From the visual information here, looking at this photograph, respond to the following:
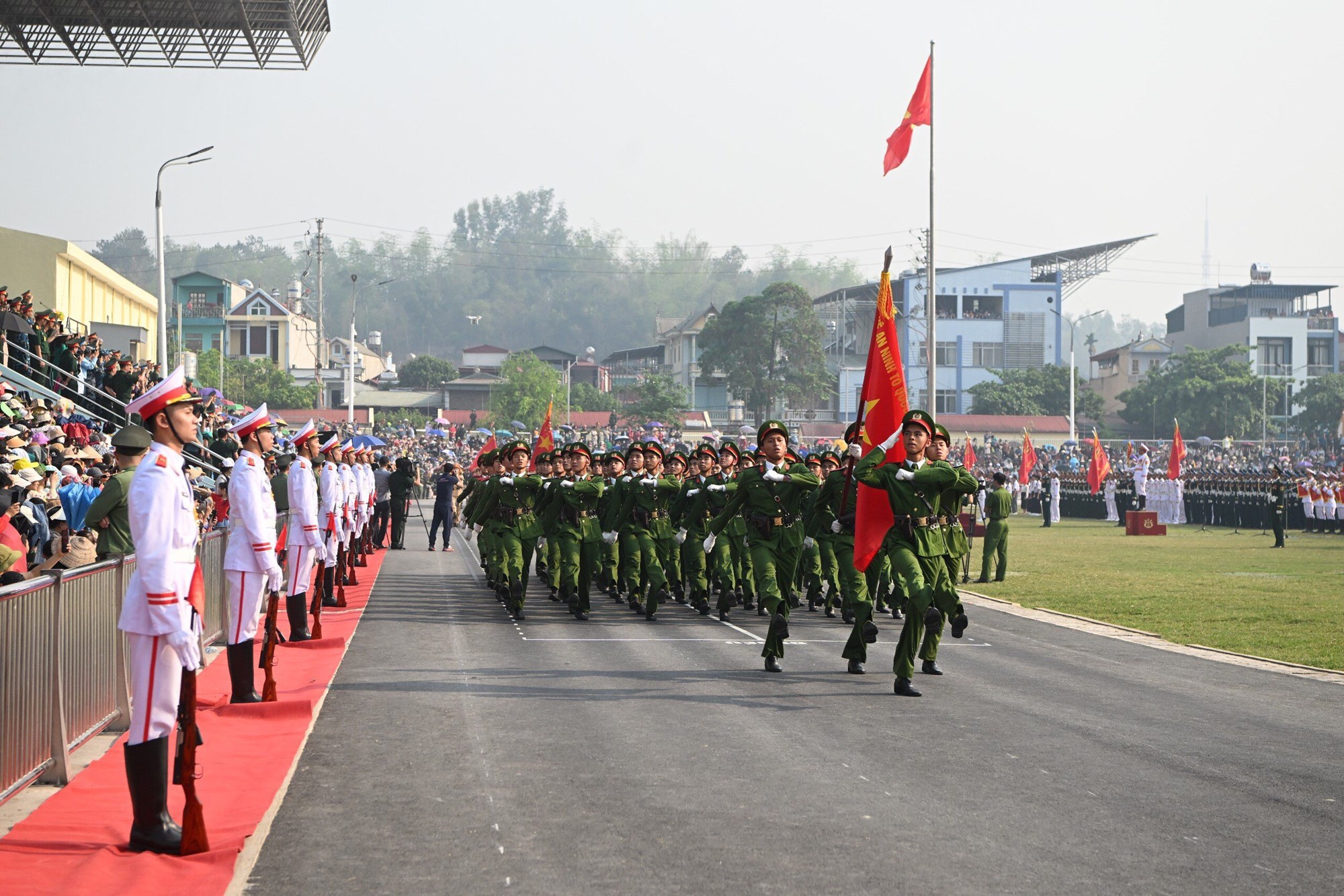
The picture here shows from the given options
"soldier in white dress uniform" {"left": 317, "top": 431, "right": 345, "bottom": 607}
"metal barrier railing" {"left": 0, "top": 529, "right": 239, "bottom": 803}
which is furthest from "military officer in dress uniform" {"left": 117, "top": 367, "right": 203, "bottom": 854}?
"soldier in white dress uniform" {"left": 317, "top": 431, "right": 345, "bottom": 607}

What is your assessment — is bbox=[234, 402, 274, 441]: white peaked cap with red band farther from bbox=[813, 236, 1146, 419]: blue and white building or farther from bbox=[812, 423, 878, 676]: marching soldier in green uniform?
bbox=[813, 236, 1146, 419]: blue and white building

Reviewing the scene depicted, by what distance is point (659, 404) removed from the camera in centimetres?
8931

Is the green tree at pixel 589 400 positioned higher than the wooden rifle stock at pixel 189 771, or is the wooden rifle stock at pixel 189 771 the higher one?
the green tree at pixel 589 400

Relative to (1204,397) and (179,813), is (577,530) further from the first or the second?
(1204,397)

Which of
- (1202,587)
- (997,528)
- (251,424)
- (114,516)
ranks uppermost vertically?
(251,424)

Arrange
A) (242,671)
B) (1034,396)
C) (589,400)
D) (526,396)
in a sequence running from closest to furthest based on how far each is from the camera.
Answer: (242,671) < (1034,396) < (526,396) < (589,400)

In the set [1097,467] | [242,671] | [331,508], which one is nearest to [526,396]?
[1097,467]

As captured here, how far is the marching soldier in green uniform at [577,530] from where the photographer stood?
1647 centimetres

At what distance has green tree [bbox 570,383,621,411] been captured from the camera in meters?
106

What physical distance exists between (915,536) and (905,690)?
48.2 inches

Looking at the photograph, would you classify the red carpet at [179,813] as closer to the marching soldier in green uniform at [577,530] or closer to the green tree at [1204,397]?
the marching soldier in green uniform at [577,530]

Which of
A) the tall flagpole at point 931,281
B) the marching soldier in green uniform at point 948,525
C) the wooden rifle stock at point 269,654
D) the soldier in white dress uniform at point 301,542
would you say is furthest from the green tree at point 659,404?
the wooden rifle stock at point 269,654

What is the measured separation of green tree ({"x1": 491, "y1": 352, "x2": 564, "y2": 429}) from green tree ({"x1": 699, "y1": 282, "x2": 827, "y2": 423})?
11.0 m

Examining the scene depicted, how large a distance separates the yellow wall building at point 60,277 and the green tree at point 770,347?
53120 millimetres
